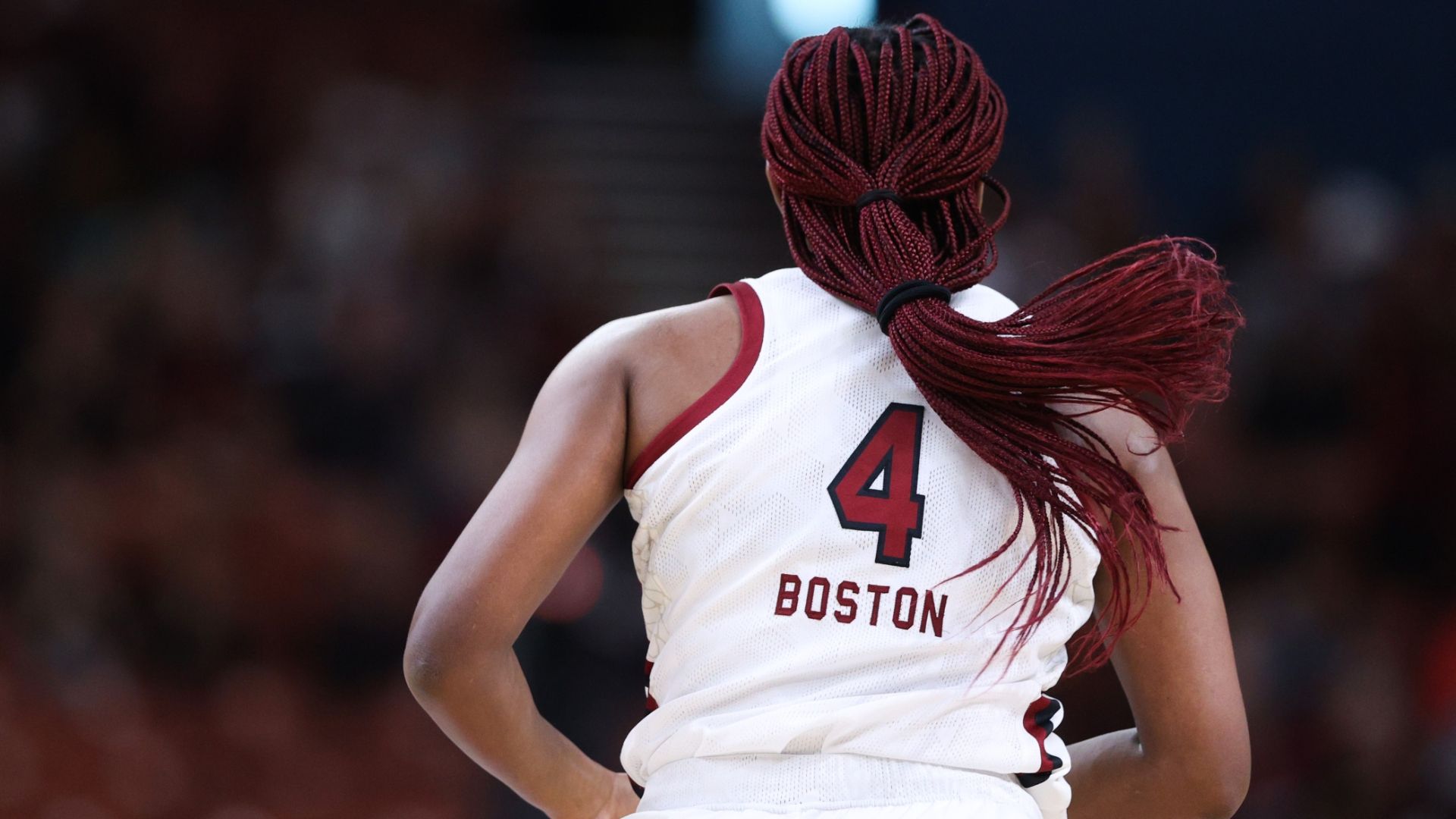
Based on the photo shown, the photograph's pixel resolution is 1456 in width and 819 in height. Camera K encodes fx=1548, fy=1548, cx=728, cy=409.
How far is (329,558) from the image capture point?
5148 mm

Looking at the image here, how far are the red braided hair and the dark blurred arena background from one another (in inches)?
102

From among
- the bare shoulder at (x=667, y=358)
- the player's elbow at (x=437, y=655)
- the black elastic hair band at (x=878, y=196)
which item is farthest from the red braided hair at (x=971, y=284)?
the player's elbow at (x=437, y=655)

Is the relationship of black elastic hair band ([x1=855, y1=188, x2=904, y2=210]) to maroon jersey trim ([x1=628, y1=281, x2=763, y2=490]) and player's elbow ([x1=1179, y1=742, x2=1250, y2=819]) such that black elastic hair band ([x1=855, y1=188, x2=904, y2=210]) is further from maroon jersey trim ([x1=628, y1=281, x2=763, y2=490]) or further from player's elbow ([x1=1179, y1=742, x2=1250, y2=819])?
player's elbow ([x1=1179, y1=742, x2=1250, y2=819])

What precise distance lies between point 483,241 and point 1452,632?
3.58 m

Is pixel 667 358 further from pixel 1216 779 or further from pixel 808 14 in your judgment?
pixel 808 14

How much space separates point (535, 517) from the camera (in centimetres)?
145

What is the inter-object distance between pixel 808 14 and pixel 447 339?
239 centimetres

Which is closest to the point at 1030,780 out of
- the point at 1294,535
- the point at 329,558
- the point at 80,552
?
the point at 1294,535

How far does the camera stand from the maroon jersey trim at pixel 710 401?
4.75ft

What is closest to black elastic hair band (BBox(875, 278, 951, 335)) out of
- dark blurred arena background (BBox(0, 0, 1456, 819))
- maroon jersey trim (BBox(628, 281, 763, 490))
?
maroon jersey trim (BBox(628, 281, 763, 490))

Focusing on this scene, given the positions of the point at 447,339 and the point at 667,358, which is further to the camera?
the point at 447,339

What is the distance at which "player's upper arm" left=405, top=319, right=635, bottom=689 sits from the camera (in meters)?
1.46

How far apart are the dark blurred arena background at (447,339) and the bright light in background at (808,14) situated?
177 mm

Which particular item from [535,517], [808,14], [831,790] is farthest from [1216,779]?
[808,14]
